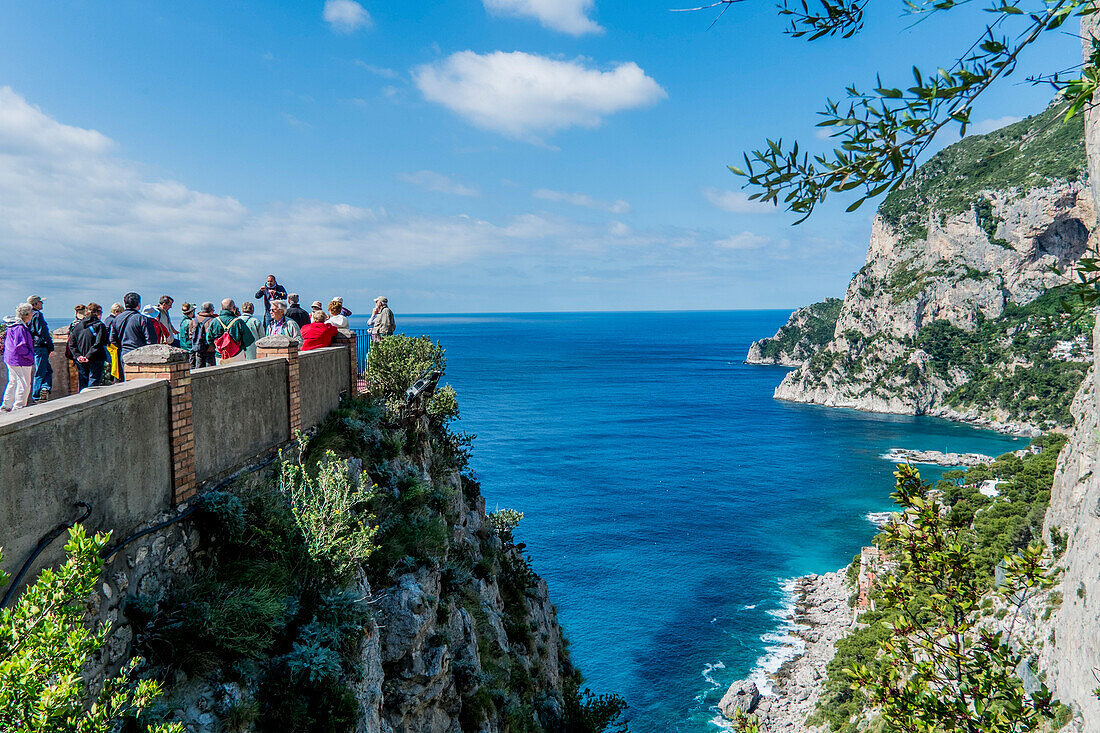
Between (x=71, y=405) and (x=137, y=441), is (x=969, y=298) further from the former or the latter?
(x=71, y=405)

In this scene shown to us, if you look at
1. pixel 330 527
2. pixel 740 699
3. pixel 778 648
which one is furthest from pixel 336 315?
pixel 778 648

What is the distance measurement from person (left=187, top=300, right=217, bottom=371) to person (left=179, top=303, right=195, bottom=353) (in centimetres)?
11

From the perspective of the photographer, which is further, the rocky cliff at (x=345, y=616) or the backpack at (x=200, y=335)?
the backpack at (x=200, y=335)

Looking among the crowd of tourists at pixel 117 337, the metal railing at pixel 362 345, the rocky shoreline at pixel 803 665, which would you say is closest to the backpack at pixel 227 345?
the crowd of tourists at pixel 117 337

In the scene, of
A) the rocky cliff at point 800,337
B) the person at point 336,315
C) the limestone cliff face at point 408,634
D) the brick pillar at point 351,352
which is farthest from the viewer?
the rocky cliff at point 800,337

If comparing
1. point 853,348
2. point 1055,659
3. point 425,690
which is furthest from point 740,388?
point 425,690

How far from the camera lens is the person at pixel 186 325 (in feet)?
40.2

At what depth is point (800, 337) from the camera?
7028 inches

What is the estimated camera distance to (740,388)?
139375mm

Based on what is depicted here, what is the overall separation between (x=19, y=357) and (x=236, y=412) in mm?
4712

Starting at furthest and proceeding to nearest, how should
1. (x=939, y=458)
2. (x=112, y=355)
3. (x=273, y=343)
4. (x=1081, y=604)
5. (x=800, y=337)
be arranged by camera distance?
(x=800, y=337), (x=939, y=458), (x=1081, y=604), (x=112, y=355), (x=273, y=343)

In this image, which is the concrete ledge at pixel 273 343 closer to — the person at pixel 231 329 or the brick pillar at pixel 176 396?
the person at pixel 231 329

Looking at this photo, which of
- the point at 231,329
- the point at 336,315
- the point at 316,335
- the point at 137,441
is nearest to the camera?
the point at 137,441

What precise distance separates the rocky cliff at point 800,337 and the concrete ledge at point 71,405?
179 metres
